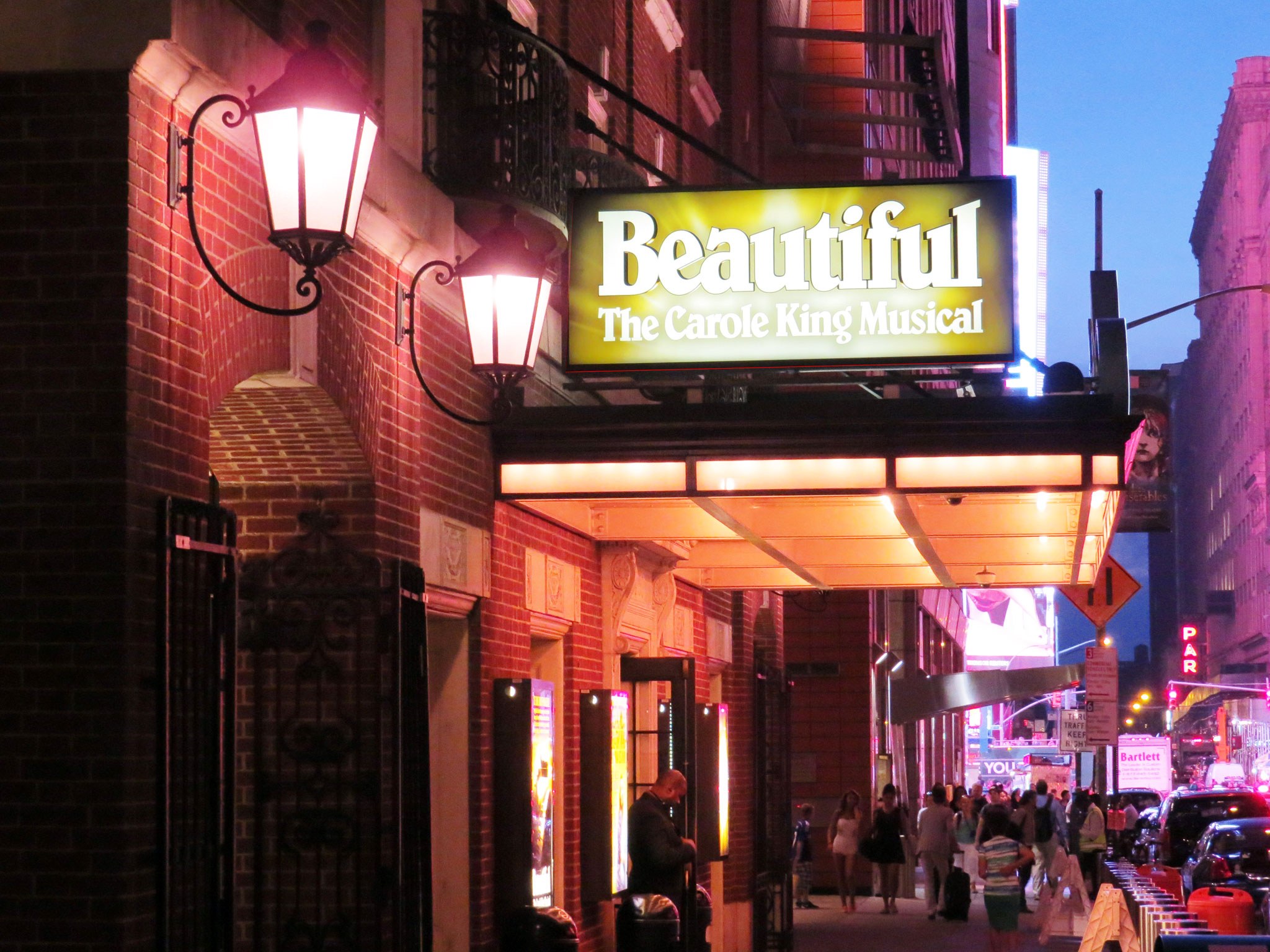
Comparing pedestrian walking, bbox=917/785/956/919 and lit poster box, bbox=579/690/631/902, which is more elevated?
lit poster box, bbox=579/690/631/902

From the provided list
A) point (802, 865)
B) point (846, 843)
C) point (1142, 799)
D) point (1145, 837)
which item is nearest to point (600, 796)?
point (846, 843)

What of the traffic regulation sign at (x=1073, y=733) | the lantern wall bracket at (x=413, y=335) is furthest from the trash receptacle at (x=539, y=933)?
the traffic regulation sign at (x=1073, y=733)

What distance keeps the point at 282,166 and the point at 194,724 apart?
219 centimetres

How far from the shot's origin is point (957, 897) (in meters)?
26.3

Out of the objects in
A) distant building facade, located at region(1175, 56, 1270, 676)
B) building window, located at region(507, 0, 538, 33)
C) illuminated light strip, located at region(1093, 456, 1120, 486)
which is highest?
distant building facade, located at region(1175, 56, 1270, 676)

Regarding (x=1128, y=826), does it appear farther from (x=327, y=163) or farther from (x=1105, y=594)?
(x=327, y=163)

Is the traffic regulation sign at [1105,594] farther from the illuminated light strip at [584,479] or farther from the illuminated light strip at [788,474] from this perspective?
the illuminated light strip at [584,479]

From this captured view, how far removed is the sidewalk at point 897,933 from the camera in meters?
22.4

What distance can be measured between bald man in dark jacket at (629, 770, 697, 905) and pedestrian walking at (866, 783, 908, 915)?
1464cm

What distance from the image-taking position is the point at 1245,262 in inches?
4823

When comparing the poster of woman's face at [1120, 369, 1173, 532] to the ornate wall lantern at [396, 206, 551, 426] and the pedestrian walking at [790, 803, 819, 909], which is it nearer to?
the pedestrian walking at [790, 803, 819, 909]

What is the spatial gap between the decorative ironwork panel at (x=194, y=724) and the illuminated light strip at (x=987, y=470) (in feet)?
19.0

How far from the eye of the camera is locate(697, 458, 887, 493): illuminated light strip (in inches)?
487

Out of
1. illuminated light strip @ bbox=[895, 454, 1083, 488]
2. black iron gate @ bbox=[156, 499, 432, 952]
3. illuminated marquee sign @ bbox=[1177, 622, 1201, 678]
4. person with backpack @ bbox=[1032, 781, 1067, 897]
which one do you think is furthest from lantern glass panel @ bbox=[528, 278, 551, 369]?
illuminated marquee sign @ bbox=[1177, 622, 1201, 678]
